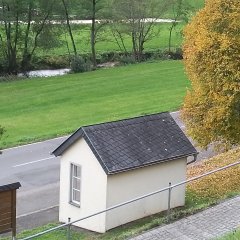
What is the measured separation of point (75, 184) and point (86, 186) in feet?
2.49

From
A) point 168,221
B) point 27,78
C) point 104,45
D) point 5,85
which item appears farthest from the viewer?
point 104,45

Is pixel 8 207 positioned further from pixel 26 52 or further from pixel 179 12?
pixel 179 12

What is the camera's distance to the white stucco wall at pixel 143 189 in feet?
57.9

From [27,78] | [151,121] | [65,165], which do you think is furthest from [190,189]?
[27,78]

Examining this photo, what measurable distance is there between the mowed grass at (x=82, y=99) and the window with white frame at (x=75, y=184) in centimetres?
1229

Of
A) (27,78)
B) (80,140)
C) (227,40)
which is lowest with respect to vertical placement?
(27,78)

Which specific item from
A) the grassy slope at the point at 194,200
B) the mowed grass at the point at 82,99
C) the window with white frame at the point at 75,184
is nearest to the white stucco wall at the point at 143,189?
the grassy slope at the point at 194,200

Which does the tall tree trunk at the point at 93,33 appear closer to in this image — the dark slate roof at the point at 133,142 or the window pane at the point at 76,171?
the dark slate roof at the point at 133,142

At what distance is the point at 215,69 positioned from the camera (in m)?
21.0

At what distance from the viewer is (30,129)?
34.3 meters

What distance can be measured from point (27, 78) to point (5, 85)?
13.4 ft

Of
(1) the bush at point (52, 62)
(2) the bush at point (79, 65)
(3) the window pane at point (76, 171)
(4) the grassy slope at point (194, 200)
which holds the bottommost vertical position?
(1) the bush at point (52, 62)

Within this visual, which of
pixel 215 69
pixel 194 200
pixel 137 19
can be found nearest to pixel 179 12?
pixel 137 19

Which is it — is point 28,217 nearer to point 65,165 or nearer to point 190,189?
point 65,165
